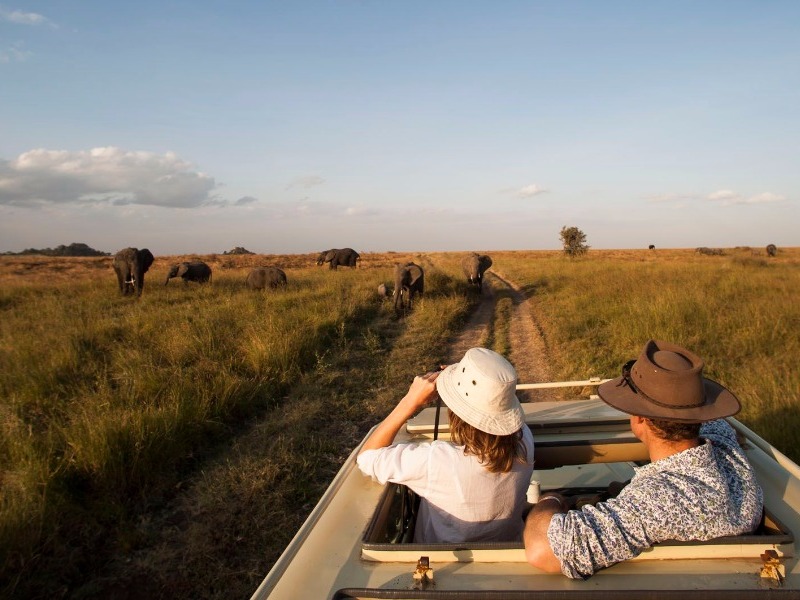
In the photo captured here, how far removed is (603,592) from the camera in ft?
4.63

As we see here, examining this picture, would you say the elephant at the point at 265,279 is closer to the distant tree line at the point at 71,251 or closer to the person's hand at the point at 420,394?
the person's hand at the point at 420,394

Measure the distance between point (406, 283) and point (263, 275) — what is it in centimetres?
598

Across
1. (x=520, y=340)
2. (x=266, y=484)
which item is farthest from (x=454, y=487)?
(x=520, y=340)

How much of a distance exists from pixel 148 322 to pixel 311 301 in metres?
3.78

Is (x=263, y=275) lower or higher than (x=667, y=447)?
higher

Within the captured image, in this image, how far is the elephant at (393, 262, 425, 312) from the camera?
555 inches

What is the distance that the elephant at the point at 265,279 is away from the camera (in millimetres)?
17703

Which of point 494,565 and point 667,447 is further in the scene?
point 667,447

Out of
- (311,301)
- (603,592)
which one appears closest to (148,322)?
(311,301)

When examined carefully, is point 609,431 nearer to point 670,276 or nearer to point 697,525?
point 697,525

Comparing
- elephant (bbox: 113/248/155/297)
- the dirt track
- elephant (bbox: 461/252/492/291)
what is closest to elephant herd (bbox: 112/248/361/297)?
elephant (bbox: 113/248/155/297)

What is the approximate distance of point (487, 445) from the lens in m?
2.05

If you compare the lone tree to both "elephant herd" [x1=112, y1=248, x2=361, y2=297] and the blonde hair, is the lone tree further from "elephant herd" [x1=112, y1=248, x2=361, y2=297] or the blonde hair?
the blonde hair

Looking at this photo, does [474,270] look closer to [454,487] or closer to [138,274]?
[138,274]
